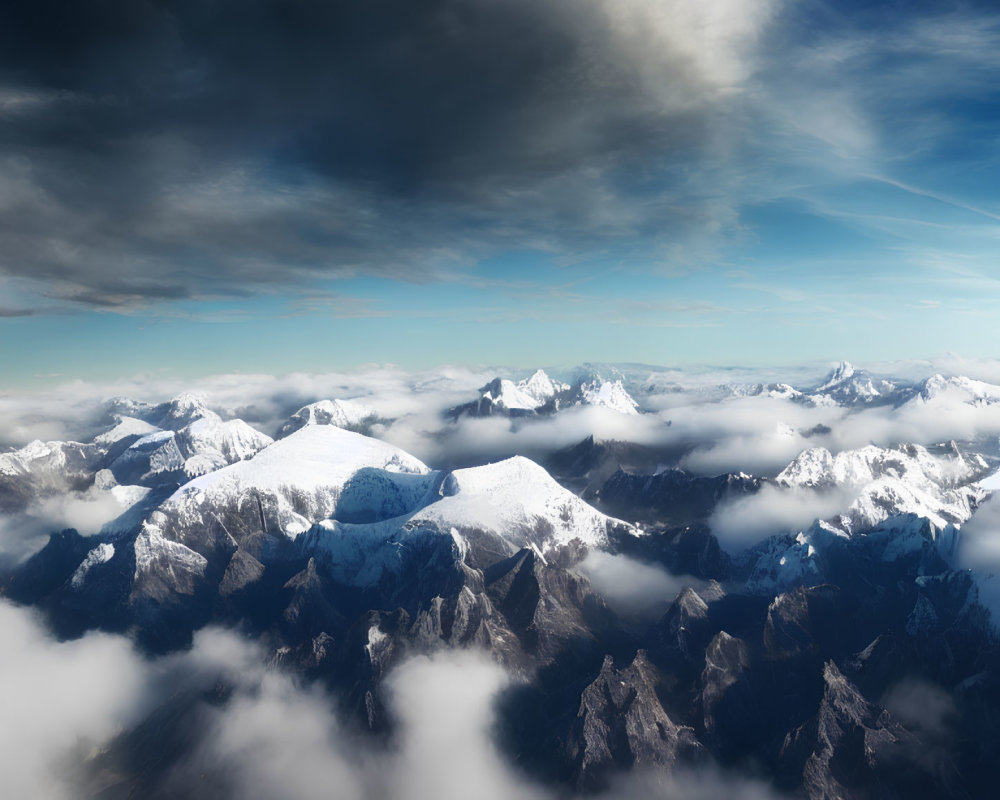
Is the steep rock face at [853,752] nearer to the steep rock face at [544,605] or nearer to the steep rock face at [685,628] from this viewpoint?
the steep rock face at [685,628]

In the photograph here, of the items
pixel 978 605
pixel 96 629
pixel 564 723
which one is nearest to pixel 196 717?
pixel 96 629

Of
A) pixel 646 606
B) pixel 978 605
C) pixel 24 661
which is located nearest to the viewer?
pixel 978 605

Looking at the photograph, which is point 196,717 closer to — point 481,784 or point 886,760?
point 481,784

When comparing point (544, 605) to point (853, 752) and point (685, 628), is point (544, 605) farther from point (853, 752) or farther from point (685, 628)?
point (853, 752)

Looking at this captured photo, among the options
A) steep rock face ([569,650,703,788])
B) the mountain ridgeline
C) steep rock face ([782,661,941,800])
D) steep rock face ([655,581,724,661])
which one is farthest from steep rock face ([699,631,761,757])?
steep rock face ([782,661,941,800])

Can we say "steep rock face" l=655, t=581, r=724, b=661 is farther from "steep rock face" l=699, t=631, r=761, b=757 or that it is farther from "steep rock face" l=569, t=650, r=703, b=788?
"steep rock face" l=569, t=650, r=703, b=788

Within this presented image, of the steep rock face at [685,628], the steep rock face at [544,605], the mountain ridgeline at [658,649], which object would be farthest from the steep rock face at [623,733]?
the steep rock face at [544,605]
